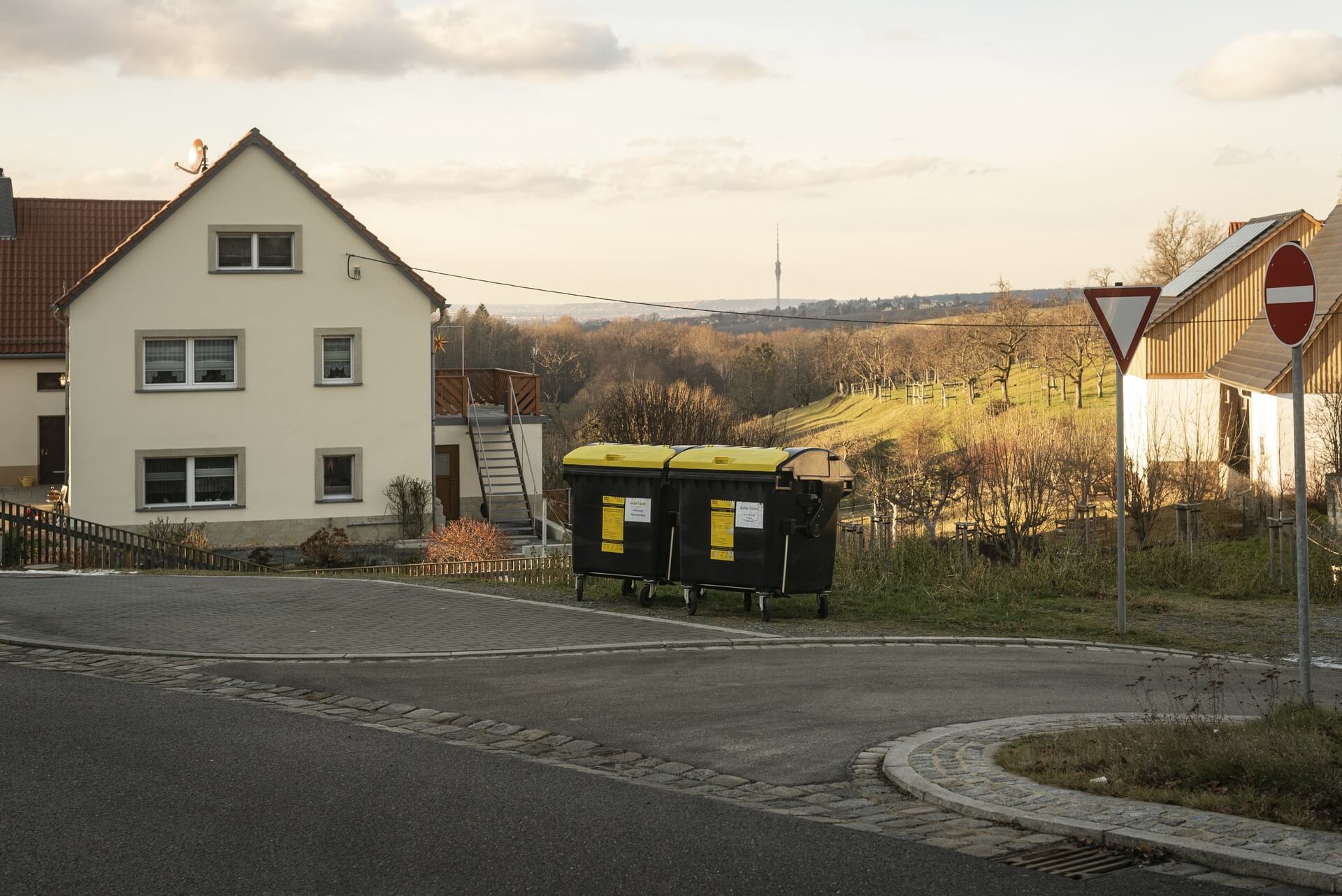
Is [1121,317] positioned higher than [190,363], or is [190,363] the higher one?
[190,363]

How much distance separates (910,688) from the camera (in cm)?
1017

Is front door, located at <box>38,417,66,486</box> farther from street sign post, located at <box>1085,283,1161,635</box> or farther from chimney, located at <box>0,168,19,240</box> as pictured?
street sign post, located at <box>1085,283,1161,635</box>

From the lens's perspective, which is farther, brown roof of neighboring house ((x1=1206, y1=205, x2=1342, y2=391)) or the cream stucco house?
the cream stucco house

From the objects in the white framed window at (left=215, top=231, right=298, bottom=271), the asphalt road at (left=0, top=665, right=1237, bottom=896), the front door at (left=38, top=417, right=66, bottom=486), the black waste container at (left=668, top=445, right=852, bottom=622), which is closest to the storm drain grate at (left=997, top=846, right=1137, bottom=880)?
the asphalt road at (left=0, top=665, right=1237, bottom=896)

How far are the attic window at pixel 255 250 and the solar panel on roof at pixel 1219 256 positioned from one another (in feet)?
86.0

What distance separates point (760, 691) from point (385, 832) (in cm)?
419

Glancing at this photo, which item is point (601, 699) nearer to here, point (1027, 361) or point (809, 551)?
point (809, 551)

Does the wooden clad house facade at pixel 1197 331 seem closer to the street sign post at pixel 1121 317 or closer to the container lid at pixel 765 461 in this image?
the container lid at pixel 765 461

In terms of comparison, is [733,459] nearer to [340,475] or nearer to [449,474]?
[340,475]

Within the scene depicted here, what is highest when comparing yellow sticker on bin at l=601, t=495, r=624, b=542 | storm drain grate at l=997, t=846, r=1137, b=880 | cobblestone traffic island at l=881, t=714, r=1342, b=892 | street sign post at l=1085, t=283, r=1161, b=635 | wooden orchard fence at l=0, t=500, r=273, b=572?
street sign post at l=1085, t=283, r=1161, b=635

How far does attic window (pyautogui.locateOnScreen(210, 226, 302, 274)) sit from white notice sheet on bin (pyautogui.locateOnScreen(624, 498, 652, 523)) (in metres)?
20.1

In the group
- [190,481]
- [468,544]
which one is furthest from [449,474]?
[468,544]

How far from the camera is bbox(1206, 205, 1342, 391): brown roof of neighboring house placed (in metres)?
30.5

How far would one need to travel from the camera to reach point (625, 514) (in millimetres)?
14242
